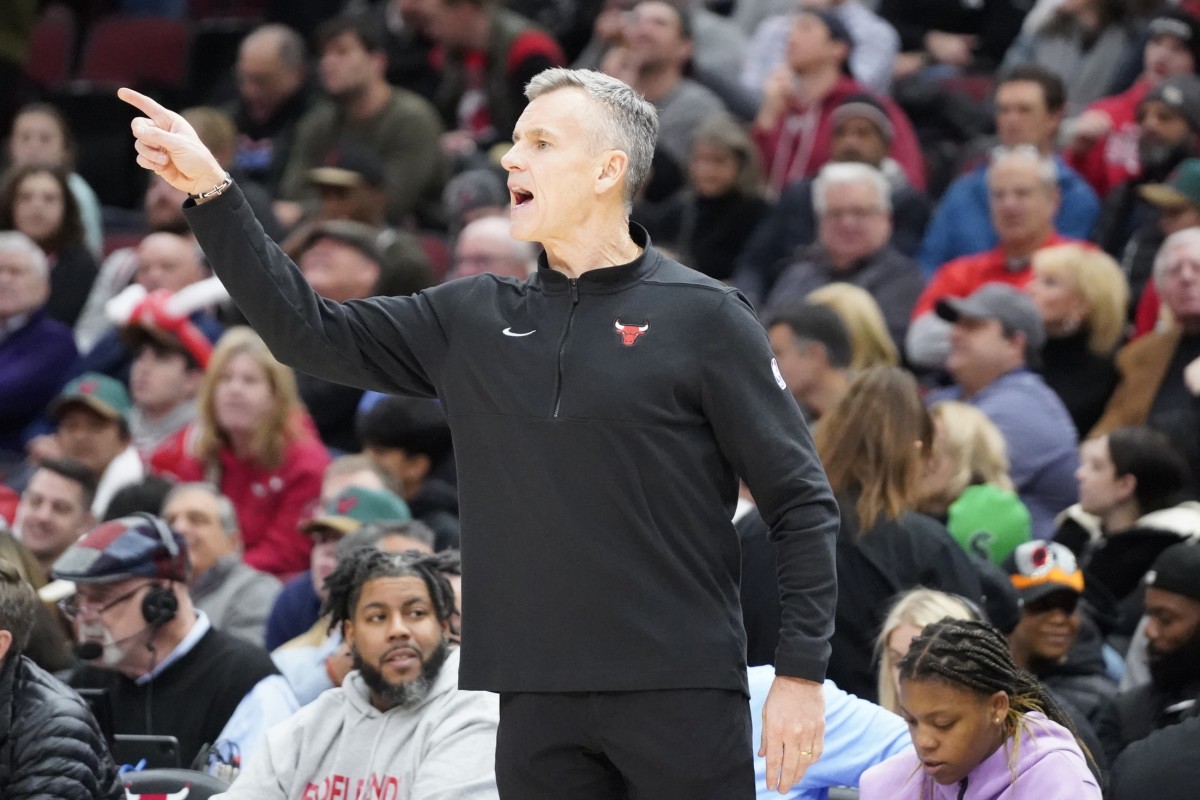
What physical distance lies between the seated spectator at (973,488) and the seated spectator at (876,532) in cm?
63

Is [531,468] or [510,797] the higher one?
[531,468]

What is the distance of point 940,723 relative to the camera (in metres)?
3.48

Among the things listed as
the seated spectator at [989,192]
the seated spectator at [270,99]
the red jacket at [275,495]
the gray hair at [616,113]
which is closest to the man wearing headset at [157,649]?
the red jacket at [275,495]

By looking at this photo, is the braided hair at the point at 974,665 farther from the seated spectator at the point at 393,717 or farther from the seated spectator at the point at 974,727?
the seated spectator at the point at 393,717

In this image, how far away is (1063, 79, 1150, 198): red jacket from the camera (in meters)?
8.51

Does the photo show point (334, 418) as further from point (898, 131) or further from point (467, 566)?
point (467, 566)

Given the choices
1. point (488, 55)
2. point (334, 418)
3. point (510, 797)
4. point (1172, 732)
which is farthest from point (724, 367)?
point (488, 55)

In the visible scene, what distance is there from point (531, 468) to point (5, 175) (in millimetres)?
7188

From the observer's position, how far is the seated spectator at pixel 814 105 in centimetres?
892

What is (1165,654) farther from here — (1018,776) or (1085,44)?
(1085,44)

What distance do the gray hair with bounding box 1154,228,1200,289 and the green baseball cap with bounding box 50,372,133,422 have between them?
3923 millimetres

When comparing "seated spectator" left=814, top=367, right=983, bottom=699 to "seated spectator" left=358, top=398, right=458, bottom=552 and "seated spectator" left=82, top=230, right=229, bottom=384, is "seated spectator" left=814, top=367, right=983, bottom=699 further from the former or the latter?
"seated spectator" left=82, top=230, right=229, bottom=384

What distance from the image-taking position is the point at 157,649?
493 centimetres

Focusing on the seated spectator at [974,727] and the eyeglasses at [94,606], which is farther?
the eyeglasses at [94,606]
